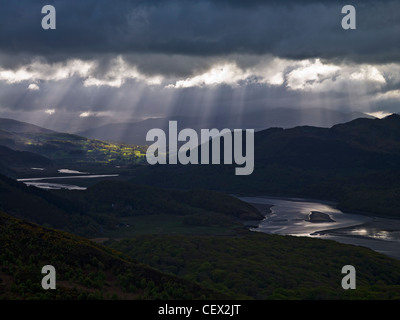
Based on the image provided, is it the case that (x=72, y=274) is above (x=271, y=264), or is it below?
above

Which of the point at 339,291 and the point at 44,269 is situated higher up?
the point at 44,269

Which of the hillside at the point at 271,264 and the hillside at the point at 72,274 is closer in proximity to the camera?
the hillside at the point at 72,274

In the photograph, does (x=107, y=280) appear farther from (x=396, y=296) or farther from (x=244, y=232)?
(x=244, y=232)

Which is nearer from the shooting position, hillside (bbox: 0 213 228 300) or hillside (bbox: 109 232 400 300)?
hillside (bbox: 0 213 228 300)

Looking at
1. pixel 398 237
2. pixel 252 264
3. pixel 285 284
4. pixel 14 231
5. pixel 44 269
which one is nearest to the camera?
pixel 44 269

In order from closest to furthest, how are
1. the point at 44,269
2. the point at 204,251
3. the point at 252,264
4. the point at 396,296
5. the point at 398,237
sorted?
the point at 44,269 < the point at 396,296 < the point at 252,264 < the point at 204,251 < the point at 398,237

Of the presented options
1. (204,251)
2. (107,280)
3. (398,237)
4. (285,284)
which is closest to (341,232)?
(398,237)

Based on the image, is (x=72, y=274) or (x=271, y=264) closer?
(x=72, y=274)
